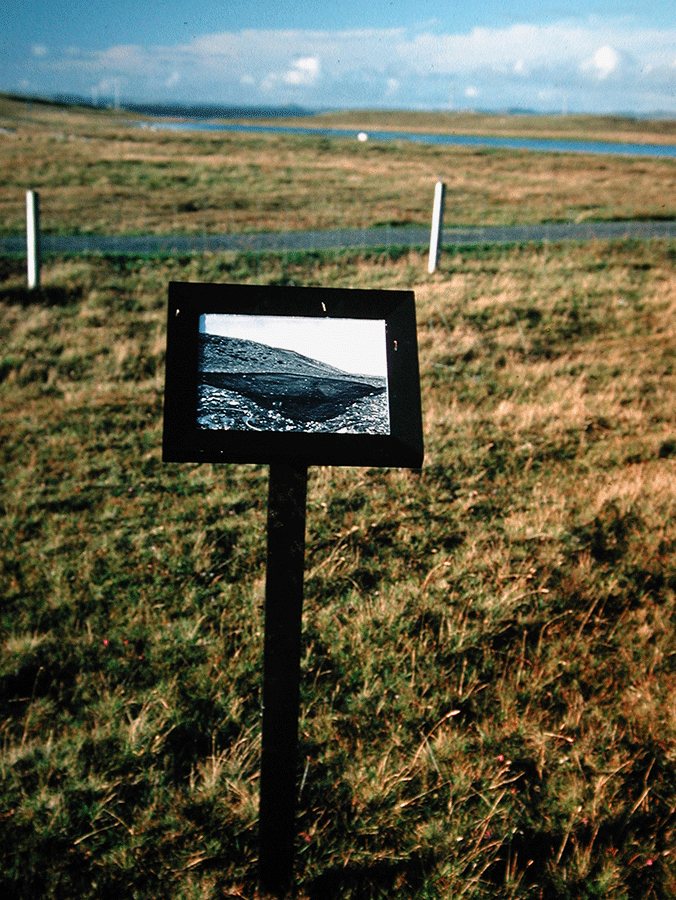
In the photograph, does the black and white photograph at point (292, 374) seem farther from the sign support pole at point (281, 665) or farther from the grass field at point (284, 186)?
the grass field at point (284, 186)

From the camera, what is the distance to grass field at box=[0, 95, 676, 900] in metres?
2.61

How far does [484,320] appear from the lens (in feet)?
31.4

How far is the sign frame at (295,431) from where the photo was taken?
6.50ft

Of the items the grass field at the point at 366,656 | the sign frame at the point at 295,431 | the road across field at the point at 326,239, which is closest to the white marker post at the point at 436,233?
the road across field at the point at 326,239

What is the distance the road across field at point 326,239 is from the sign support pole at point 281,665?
1232cm

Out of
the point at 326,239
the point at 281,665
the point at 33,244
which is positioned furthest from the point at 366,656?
the point at 326,239

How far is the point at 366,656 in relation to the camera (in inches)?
141

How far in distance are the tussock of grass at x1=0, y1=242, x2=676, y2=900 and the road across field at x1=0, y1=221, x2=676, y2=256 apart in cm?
815

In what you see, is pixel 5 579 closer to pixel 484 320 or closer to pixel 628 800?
pixel 628 800

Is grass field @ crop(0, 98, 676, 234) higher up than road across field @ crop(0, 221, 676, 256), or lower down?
higher up

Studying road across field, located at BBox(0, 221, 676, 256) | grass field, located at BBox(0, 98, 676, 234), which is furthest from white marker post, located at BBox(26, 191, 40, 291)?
grass field, located at BBox(0, 98, 676, 234)

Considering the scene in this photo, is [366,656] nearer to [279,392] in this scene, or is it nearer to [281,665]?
[281,665]

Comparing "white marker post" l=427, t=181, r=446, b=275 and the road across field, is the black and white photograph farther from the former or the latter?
the road across field

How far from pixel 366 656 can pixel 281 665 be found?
4.86 feet
